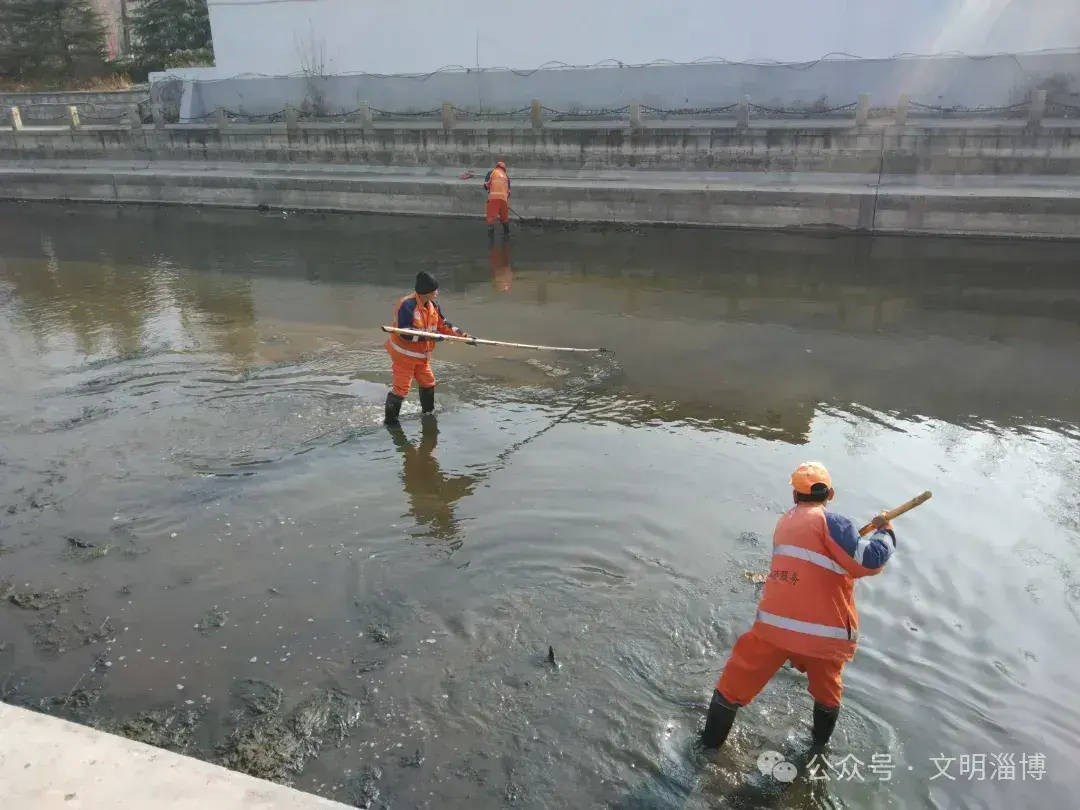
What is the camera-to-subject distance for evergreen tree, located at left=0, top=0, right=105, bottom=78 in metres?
33.1

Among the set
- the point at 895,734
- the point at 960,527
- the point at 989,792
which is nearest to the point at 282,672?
the point at 895,734

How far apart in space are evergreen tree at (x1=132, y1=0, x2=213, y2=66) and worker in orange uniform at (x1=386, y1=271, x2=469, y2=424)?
3324cm

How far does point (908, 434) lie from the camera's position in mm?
7035

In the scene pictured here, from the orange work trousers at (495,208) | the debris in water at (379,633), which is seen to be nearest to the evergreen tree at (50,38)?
the orange work trousers at (495,208)

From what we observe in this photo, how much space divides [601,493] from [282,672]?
9.19ft

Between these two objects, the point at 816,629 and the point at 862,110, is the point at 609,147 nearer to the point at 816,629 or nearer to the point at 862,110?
the point at 862,110

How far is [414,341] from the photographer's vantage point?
6.75 m

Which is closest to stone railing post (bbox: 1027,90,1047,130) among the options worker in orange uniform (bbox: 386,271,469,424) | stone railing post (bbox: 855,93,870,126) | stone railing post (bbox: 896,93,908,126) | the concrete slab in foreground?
stone railing post (bbox: 896,93,908,126)

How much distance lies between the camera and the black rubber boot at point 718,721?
11.4ft

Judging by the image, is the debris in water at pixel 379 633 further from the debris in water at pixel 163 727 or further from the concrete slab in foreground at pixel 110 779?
the concrete slab in foreground at pixel 110 779

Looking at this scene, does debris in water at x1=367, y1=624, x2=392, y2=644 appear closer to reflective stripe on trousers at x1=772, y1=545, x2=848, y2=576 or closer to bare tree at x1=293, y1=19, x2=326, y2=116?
reflective stripe on trousers at x1=772, y1=545, x2=848, y2=576

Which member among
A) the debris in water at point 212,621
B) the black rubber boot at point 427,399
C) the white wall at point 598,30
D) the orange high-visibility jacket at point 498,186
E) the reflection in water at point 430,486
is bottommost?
the debris in water at point 212,621

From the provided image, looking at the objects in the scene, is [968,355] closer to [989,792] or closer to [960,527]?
[960,527]

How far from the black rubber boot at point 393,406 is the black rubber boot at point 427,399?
291 millimetres
